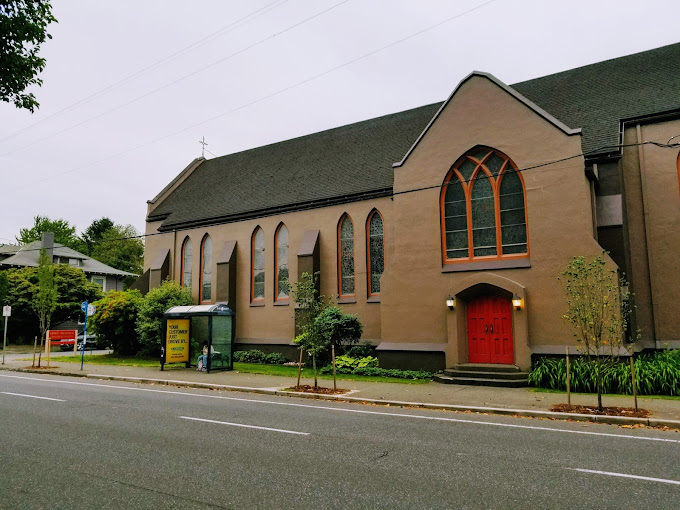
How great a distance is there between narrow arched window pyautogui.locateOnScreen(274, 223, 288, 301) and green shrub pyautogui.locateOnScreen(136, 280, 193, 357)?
17.4 feet

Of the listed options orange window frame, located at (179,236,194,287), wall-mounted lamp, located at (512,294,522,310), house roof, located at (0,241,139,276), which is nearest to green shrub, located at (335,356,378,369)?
wall-mounted lamp, located at (512,294,522,310)

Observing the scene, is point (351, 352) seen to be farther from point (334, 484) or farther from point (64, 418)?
point (334, 484)

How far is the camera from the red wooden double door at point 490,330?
631 inches

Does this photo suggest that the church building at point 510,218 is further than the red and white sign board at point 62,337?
No

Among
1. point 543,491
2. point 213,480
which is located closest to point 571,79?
point 543,491

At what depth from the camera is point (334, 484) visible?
551cm

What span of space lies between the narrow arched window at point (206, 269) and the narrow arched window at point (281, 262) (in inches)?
182

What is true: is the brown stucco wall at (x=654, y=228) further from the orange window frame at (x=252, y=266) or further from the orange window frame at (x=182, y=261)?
the orange window frame at (x=182, y=261)

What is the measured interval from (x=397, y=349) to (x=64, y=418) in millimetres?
10866

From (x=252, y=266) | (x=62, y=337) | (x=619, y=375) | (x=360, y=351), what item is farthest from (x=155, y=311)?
(x=619, y=375)

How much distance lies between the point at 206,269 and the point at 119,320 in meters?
5.13

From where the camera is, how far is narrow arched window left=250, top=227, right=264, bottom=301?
2531 centimetres

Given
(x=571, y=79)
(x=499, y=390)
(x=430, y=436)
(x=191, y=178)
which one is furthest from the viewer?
(x=191, y=178)

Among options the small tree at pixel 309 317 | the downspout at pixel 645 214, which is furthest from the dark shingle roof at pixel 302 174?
the downspout at pixel 645 214
